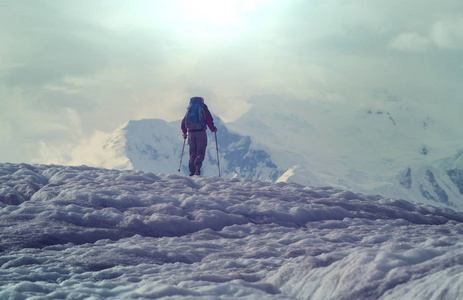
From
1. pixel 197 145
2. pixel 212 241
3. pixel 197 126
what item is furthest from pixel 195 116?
pixel 212 241

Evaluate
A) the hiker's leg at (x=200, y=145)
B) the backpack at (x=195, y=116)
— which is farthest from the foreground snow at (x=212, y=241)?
the backpack at (x=195, y=116)

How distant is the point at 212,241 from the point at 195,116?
9.88 meters

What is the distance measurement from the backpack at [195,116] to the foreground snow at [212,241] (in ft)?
11.2

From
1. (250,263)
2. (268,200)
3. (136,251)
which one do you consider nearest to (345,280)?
(250,263)

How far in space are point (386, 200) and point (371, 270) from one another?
10.3 m

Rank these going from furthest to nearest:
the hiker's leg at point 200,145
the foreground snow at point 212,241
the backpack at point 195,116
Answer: the hiker's leg at point 200,145
the backpack at point 195,116
the foreground snow at point 212,241

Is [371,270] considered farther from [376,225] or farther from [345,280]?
[376,225]

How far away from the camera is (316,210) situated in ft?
37.6

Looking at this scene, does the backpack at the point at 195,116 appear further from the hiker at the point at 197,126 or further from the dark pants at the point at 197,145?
the dark pants at the point at 197,145

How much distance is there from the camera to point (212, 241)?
28.1 ft

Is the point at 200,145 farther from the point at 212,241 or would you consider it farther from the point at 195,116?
the point at 212,241

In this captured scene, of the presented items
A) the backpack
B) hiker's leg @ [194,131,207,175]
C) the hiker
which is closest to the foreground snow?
hiker's leg @ [194,131,207,175]

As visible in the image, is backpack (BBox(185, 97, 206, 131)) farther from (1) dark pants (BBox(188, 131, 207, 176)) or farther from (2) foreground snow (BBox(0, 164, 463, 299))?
(2) foreground snow (BBox(0, 164, 463, 299))

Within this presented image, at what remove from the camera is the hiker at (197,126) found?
18.0 metres
